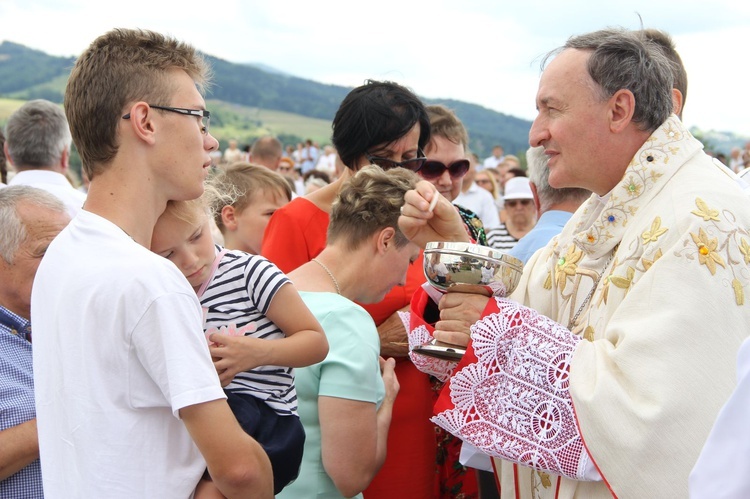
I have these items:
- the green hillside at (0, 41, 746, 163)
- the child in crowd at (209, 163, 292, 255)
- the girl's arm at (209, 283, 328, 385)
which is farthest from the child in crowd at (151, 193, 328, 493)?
the green hillside at (0, 41, 746, 163)

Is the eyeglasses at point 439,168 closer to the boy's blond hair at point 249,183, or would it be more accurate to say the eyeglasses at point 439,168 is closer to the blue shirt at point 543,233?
the blue shirt at point 543,233

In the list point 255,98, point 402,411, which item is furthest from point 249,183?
point 255,98

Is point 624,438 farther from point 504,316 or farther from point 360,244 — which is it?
point 360,244

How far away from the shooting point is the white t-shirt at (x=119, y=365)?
2.01m

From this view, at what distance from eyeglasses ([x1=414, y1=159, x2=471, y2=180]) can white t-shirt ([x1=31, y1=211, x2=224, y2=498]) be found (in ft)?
9.93

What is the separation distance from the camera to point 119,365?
2.04 meters

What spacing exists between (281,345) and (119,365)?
0.56 meters

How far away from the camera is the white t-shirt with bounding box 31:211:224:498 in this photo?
2008 millimetres

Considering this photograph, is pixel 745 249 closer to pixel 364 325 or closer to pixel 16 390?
pixel 364 325

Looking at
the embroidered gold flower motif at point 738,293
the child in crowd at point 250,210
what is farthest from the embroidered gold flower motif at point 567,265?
the child in crowd at point 250,210

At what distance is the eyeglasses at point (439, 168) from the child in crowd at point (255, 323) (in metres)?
2.42

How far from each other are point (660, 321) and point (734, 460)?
112cm

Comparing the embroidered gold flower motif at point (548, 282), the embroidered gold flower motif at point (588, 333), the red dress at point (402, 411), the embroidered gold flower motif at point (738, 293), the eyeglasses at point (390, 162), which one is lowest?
the red dress at point (402, 411)

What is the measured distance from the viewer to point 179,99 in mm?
2268
